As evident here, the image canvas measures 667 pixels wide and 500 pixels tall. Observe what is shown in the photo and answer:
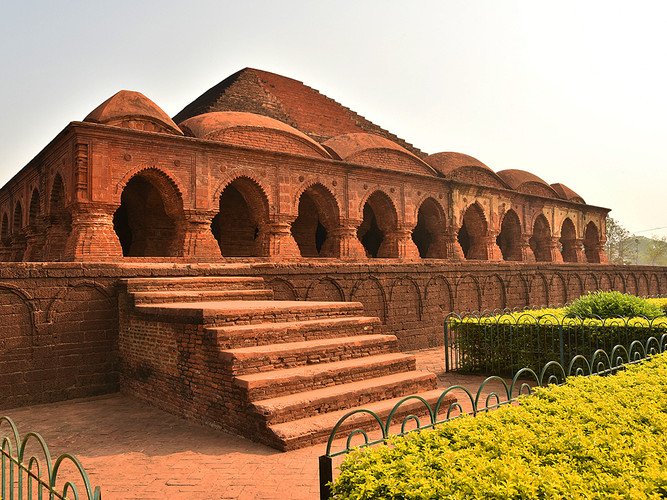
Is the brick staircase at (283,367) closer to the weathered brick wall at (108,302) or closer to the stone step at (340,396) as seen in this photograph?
the stone step at (340,396)

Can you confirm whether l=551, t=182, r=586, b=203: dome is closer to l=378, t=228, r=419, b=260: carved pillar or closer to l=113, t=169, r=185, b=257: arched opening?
l=378, t=228, r=419, b=260: carved pillar

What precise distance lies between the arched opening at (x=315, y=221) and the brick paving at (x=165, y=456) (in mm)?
10108

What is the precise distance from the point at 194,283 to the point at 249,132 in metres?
6.99

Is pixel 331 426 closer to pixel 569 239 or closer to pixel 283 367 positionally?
pixel 283 367

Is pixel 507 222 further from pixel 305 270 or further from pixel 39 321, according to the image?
pixel 39 321

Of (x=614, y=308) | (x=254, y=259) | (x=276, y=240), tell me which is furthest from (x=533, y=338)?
(x=276, y=240)

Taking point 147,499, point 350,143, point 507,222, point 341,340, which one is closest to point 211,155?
point 350,143

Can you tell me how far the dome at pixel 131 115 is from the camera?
1234cm

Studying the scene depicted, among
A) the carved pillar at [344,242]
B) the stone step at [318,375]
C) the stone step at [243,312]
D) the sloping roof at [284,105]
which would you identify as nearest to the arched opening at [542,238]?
the sloping roof at [284,105]

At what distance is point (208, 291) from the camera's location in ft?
28.3

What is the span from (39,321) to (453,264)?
34.0 feet

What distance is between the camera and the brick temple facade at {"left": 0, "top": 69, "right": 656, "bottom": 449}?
628 cm

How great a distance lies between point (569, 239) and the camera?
86.5 feet

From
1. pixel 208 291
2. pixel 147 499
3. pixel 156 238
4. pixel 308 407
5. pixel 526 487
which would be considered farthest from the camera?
pixel 156 238
